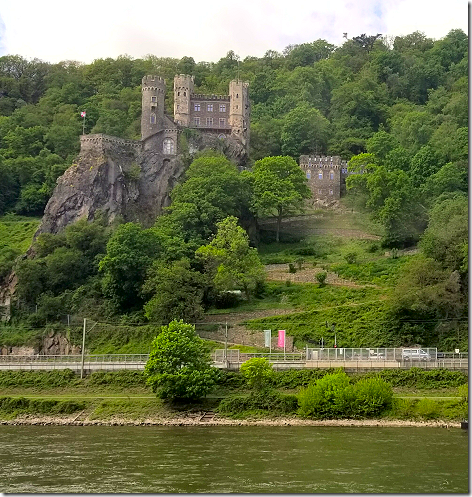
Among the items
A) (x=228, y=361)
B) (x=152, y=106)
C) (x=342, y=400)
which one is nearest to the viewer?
(x=342, y=400)

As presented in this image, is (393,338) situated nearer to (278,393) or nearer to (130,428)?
(278,393)

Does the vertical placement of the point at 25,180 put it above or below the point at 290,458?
above

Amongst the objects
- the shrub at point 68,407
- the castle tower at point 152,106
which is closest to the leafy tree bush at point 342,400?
the shrub at point 68,407

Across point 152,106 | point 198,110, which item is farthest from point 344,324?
point 198,110

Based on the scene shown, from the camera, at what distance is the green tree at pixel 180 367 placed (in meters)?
60.0

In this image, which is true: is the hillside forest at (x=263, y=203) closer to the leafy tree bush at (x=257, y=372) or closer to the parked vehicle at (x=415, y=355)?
the parked vehicle at (x=415, y=355)

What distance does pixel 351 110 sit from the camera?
12825 cm

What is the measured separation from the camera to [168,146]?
10231 cm

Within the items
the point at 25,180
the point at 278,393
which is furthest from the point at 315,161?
the point at 278,393

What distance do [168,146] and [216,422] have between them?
49.8 m

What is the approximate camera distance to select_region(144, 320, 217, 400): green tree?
5997 centimetres

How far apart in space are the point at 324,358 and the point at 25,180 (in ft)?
193

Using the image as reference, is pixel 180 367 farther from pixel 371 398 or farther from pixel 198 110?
pixel 198 110

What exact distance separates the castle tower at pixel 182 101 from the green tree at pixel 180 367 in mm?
52814
